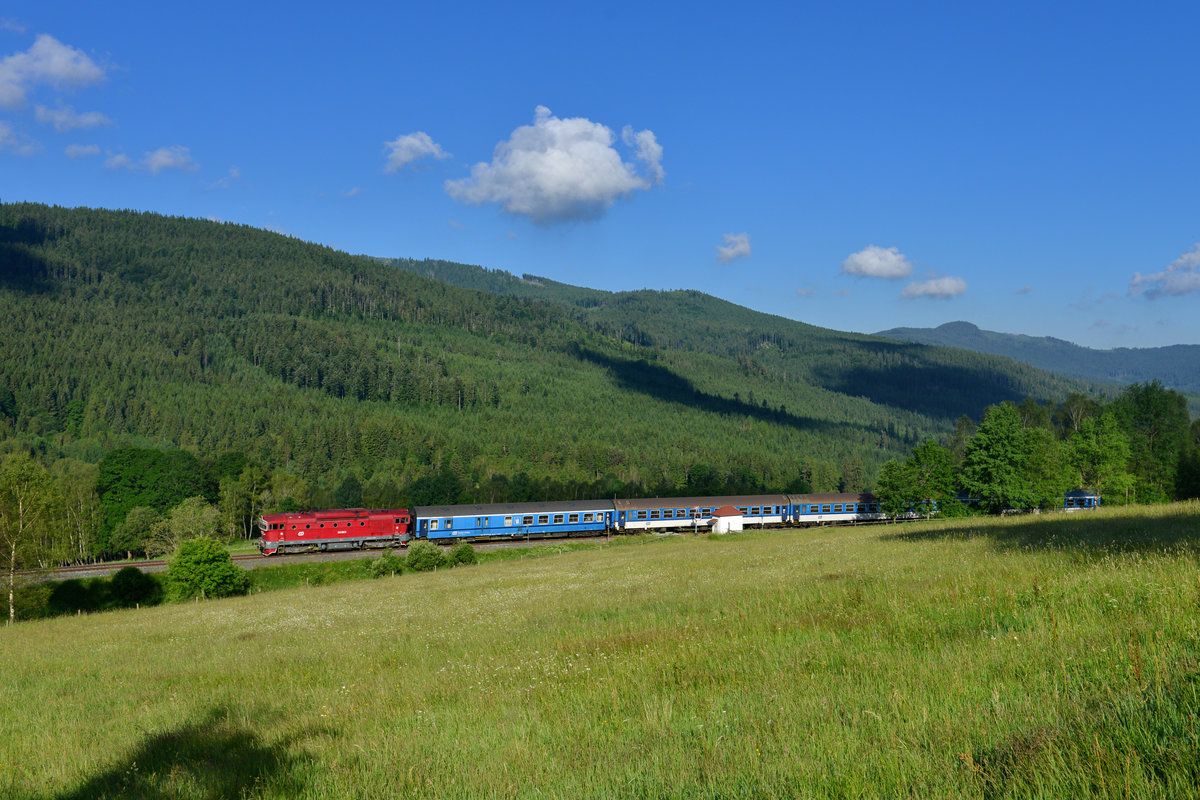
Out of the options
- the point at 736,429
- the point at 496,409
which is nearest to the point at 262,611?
the point at 496,409

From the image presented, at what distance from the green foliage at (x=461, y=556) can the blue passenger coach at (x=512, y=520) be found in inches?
321

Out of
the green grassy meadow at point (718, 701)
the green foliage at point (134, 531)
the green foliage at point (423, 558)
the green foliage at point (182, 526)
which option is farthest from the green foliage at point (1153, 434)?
the green foliage at point (134, 531)

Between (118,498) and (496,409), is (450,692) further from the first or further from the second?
(496,409)

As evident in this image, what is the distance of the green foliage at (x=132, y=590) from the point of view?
45.8 m

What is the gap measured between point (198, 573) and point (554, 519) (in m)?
30.4

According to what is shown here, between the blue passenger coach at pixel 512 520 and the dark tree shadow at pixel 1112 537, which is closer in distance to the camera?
the dark tree shadow at pixel 1112 537

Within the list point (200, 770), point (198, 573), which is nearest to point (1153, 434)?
point (200, 770)

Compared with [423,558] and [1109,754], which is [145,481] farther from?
[1109,754]

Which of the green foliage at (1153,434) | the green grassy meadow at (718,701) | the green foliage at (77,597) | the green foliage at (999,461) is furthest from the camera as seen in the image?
the green foliage at (1153,434)

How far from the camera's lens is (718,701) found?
6477 mm

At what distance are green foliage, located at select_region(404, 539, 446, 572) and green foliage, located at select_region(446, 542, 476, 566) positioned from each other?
97 centimetres

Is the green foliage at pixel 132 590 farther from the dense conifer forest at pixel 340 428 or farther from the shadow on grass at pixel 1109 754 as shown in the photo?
the shadow on grass at pixel 1109 754

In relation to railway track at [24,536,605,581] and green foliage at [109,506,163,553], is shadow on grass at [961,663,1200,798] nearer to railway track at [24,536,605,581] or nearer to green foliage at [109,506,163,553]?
railway track at [24,536,605,581]

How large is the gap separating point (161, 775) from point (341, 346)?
20667cm
